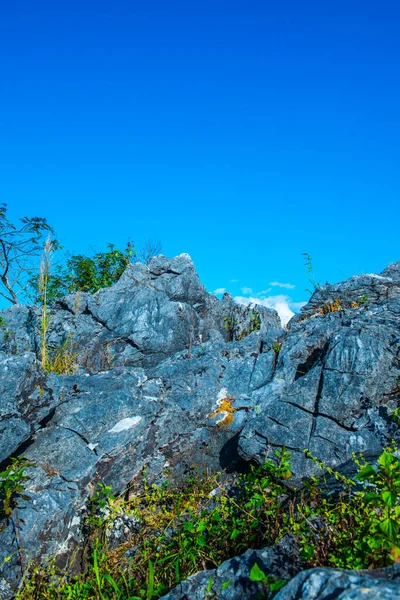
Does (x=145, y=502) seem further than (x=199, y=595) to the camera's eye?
Yes

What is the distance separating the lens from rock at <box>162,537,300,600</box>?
3.95 meters

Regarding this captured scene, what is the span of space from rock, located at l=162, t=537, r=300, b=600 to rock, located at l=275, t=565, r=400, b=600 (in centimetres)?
85

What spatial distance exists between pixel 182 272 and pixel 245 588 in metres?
8.60

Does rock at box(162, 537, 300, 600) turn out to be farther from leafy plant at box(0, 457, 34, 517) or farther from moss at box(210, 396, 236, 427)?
moss at box(210, 396, 236, 427)

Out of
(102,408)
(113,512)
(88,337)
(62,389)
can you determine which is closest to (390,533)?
(113,512)

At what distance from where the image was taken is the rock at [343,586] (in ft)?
9.33

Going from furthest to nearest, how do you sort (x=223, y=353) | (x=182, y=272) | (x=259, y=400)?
(x=182, y=272)
(x=223, y=353)
(x=259, y=400)

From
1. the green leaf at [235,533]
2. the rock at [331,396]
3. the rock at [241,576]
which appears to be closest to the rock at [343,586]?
the rock at [241,576]

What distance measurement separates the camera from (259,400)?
7.54 meters

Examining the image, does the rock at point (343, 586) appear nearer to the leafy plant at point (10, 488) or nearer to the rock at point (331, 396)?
the rock at point (331, 396)

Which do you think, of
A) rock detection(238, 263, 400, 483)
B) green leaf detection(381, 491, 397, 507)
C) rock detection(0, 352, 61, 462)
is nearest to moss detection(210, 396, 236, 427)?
rock detection(238, 263, 400, 483)

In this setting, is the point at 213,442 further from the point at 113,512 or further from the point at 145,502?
the point at 113,512

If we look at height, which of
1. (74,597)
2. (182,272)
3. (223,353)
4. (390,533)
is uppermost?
(182,272)

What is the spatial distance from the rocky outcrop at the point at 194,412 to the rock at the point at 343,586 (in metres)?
2.97
